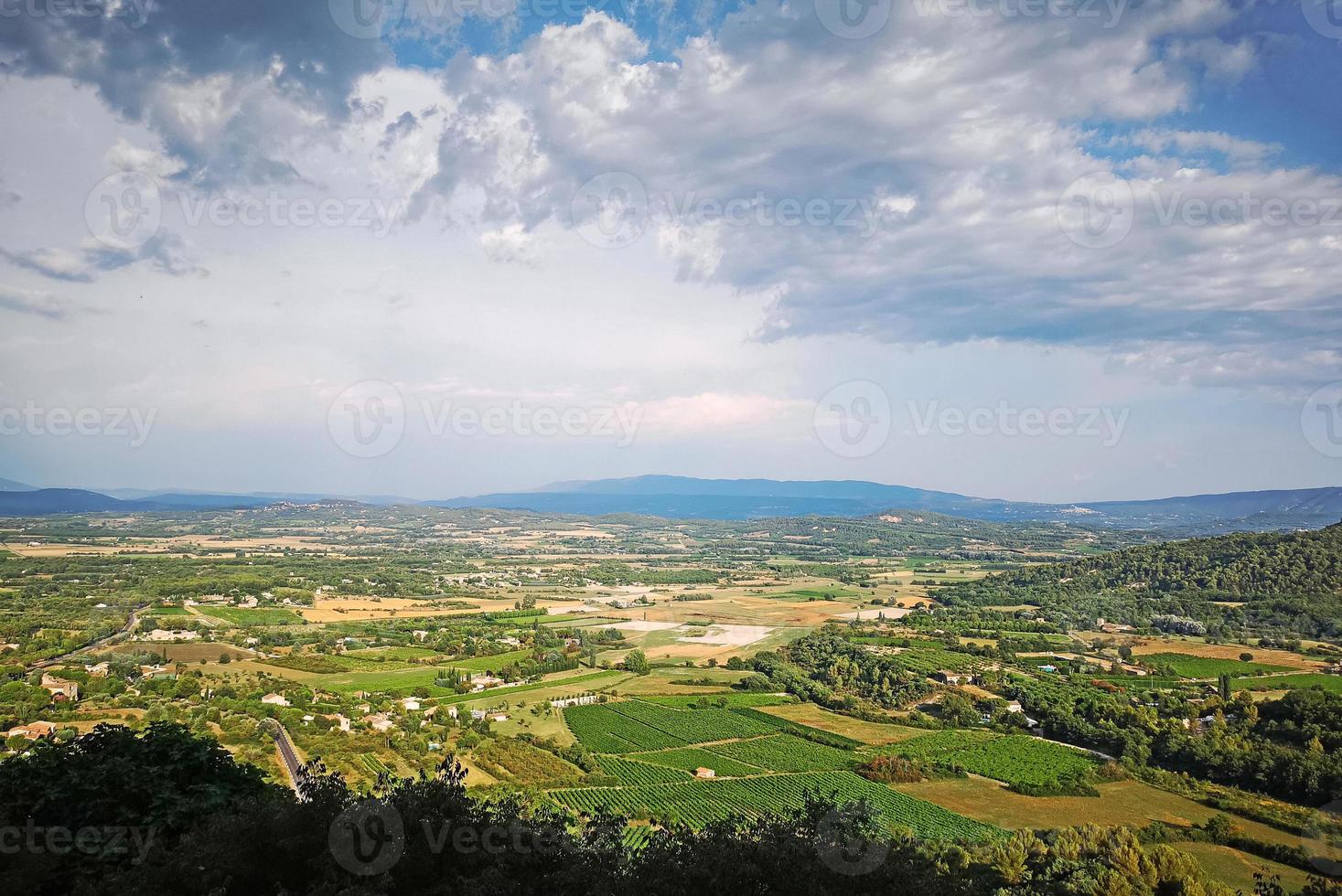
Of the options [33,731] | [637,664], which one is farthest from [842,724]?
[33,731]

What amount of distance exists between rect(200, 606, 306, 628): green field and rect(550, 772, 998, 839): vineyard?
3559 cm

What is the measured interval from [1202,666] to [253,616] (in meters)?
60.8

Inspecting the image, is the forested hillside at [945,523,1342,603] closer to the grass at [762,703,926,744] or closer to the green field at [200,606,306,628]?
the grass at [762,703,926,744]

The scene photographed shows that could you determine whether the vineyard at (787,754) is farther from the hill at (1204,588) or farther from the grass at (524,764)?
the hill at (1204,588)

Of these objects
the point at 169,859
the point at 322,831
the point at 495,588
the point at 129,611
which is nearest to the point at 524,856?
the point at 322,831

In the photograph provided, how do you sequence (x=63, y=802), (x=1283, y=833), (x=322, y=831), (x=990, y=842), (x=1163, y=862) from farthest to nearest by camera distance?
(x=1283, y=833)
(x=990, y=842)
(x=1163, y=862)
(x=63, y=802)
(x=322, y=831)

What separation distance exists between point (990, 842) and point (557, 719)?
20.0 m

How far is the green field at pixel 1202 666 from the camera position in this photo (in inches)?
1550

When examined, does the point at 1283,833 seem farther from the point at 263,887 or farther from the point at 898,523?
the point at 898,523

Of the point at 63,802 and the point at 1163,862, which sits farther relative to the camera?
the point at 1163,862

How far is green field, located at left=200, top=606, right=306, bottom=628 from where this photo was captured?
5081 centimetres

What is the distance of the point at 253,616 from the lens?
53.1m

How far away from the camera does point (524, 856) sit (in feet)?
30.4

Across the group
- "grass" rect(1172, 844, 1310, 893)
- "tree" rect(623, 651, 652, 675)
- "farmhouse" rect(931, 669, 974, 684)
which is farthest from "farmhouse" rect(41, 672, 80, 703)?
"farmhouse" rect(931, 669, 974, 684)
